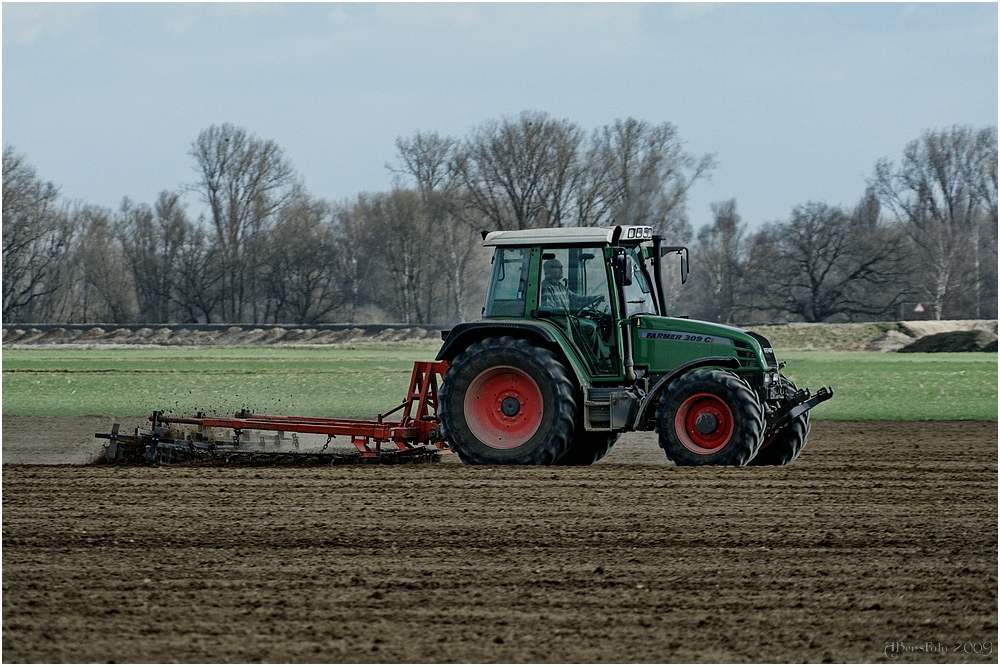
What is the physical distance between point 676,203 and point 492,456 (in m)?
43.1

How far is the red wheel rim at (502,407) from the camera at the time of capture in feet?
37.7

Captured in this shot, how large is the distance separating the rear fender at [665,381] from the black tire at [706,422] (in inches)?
4.5

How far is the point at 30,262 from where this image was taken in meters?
64.8

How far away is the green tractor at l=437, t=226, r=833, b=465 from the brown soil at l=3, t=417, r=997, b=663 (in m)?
0.51

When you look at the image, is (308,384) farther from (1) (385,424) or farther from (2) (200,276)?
(2) (200,276)

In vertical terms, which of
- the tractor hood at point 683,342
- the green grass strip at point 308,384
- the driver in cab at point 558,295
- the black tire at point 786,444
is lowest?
the green grass strip at point 308,384

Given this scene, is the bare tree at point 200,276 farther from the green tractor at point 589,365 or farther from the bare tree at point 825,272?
the green tractor at point 589,365

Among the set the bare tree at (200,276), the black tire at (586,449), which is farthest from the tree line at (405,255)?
the black tire at (586,449)

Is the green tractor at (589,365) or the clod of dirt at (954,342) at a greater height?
the green tractor at (589,365)

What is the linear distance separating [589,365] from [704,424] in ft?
3.99

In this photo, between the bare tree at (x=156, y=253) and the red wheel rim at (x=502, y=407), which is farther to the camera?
the bare tree at (x=156, y=253)

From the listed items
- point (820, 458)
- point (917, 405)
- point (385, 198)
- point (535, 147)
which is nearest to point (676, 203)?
point (535, 147)

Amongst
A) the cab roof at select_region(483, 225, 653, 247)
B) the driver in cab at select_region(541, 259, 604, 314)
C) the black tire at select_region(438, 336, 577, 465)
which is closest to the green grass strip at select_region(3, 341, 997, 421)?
the black tire at select_region(438, 336, 577, 465)

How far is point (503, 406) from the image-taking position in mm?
11516
